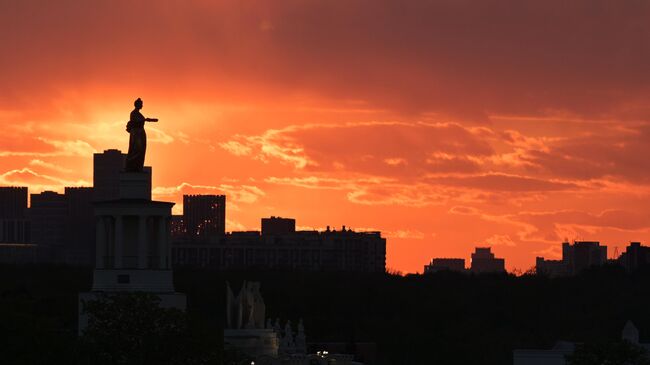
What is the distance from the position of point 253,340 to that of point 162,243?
46.4 feet

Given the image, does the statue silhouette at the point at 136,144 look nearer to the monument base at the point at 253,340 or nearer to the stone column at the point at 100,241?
the stone column at the point at 100,241

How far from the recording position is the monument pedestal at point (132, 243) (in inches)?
4146

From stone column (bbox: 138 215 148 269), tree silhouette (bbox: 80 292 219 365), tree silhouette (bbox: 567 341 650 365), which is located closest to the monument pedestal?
stone column (bbox: 138 215 148 269)

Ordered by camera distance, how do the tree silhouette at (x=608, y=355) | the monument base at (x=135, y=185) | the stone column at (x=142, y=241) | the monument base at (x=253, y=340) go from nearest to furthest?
the stone column at (x=142, y=241) → the monument base at (x=135, y=185) → the monument base at (x=253, y=340) → the tree silhouette at (x=608, y=355)

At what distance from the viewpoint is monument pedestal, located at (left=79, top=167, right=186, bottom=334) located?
4146 inches

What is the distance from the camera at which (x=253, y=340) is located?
11838 cm

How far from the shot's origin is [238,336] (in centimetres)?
11806

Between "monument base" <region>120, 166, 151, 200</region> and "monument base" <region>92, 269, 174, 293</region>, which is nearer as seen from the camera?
"monument base" <region>92, 269, 174, 293</region>

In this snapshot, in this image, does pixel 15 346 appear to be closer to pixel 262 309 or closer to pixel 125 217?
pixel 125 217

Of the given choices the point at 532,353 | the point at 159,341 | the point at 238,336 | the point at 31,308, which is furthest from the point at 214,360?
the point at 532,353

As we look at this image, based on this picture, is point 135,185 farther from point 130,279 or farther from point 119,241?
point 130,279

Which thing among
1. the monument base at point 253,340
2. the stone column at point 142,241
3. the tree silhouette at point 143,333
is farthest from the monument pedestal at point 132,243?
the monument base at point 253,340

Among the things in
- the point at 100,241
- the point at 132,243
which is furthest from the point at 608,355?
the point at 100,241

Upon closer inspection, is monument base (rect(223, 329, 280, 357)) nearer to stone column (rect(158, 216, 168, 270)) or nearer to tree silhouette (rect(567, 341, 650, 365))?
stone column (rect(158, 216, 168, 270))
